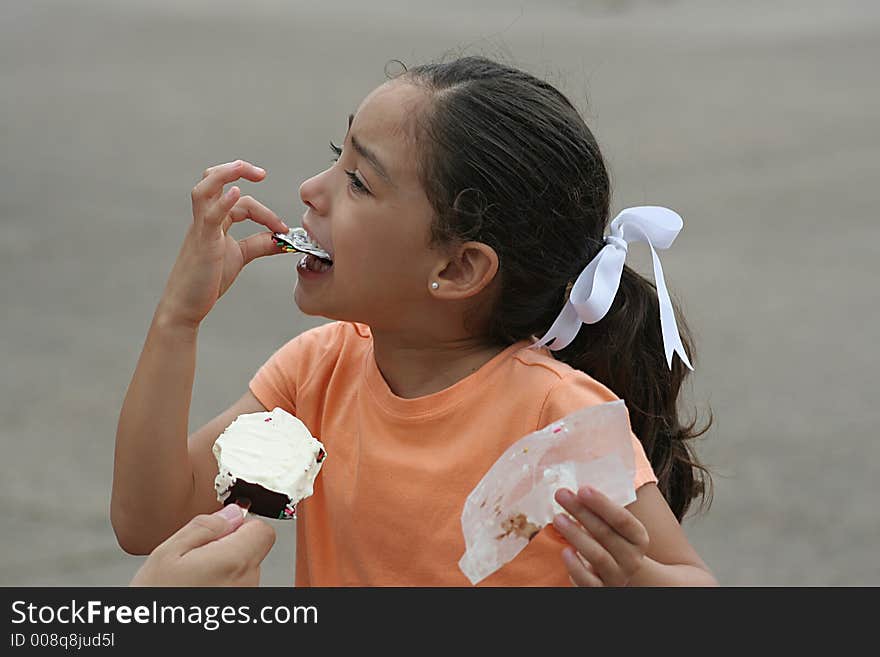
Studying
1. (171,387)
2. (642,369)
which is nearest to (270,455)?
(171,387)

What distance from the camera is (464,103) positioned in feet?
6.51

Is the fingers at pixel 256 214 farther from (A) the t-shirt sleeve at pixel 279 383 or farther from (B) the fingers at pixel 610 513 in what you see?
(B) the fingers at pixel 610 513

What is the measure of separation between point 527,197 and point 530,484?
1.48ft

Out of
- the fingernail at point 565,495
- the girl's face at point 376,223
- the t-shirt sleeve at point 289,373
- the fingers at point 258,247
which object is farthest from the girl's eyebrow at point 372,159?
the fingernail at point 565,495

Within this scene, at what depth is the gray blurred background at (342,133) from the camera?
3936 mm

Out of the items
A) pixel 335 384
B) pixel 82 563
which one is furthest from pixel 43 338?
pixel 335 384

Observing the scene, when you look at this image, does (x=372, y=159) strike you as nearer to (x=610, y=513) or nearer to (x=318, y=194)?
(x=318, y=194)

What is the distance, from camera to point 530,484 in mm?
1774

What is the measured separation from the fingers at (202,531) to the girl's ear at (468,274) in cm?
48

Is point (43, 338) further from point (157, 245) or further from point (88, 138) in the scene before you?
point (88, 138)

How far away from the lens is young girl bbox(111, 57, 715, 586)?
1971 mm

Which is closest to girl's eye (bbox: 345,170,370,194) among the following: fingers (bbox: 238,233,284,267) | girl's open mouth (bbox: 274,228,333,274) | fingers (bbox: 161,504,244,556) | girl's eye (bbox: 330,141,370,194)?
girl's eye (bbox: 330,141,370,194)
